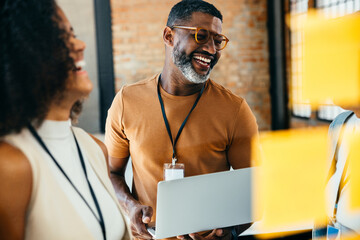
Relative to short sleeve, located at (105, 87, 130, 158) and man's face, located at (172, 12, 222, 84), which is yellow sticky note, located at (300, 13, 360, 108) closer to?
man's face, located at (172, 12, 222, 84)

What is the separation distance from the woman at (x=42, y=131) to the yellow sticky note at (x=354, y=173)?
1.31 metres

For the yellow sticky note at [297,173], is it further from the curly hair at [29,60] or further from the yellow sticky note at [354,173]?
the curly hair at [29,60]

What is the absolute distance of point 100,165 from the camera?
2.93 feet

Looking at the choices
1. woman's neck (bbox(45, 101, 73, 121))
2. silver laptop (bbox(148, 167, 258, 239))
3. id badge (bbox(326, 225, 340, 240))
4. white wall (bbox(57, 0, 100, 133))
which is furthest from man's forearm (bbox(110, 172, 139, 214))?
id badge (bbox(326, 225, 340, 240))

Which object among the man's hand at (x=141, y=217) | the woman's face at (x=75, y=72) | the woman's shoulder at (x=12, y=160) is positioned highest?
the woman's face at (x=75, y=72)

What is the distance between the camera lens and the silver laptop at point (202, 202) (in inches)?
45.1

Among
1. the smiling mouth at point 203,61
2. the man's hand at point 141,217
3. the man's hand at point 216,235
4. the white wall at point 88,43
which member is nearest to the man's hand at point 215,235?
the man's hand at point 216,235

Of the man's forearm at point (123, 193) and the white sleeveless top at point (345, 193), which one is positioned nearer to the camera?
the man's forearm at point (123, 193)

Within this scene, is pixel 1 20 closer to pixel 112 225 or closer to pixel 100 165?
pixel 100 165

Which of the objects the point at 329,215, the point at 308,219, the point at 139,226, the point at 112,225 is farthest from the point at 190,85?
the point at 308,219

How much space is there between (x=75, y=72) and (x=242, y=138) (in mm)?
824

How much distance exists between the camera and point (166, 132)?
4.34 feet

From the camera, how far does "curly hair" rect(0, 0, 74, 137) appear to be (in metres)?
0.69

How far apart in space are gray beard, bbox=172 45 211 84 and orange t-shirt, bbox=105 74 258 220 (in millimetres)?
99
